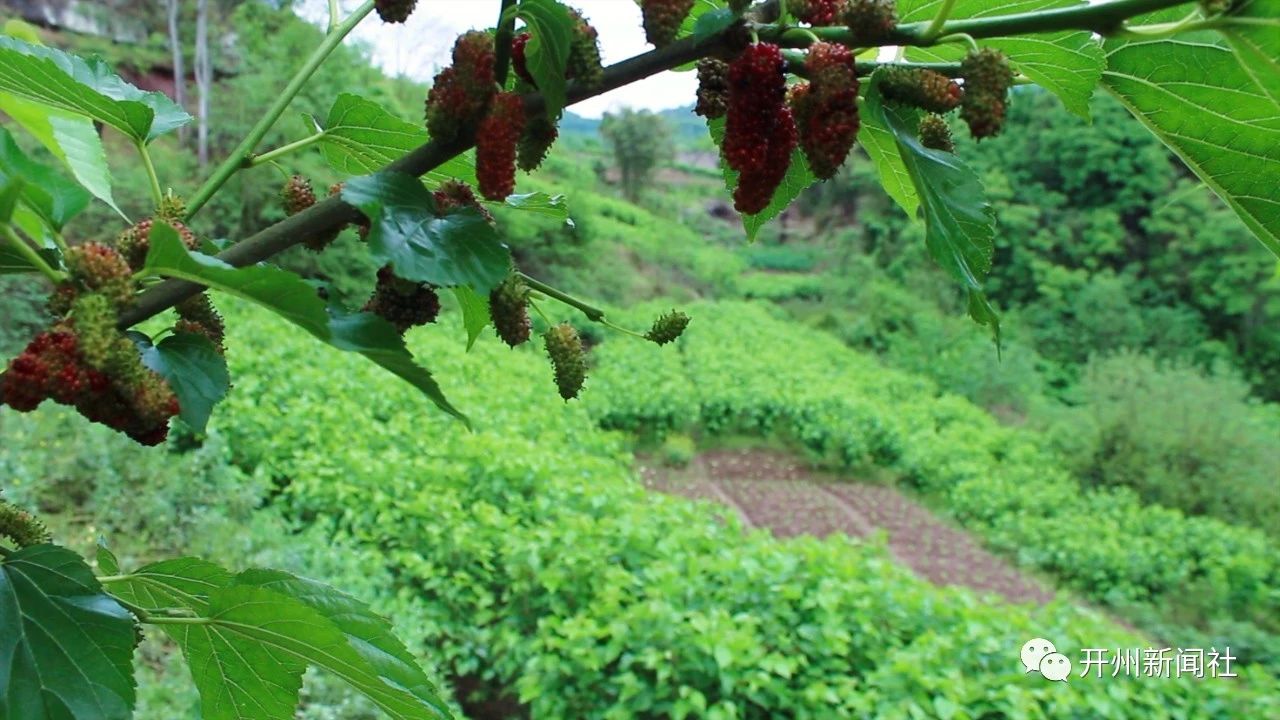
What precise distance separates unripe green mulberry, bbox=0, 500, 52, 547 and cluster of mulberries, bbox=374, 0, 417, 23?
1.02 ft

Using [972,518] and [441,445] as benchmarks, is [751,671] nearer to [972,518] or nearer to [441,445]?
[441,445]

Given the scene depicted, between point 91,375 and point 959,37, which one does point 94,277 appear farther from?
point 959,37

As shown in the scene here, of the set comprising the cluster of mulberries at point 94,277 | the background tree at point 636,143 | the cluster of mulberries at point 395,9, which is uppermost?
the cluster of mulberries at point 395,9

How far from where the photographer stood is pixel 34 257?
14.0 inches

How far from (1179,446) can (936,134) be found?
893 centimetres

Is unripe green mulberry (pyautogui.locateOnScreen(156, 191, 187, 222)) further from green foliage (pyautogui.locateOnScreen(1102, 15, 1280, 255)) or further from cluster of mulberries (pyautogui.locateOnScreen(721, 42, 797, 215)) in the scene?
green foliage (pyautogui.locateOnScreen(1102, 15, 1280, 255))

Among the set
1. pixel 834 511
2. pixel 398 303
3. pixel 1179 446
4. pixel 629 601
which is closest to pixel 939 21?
pixel 398 303

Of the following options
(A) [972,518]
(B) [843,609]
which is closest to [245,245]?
(B) [843,609]

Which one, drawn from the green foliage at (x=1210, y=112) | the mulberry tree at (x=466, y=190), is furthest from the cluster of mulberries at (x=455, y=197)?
the green foliage at (x=1210, y=112)

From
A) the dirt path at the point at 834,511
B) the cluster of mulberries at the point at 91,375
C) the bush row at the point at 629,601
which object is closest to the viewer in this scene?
the cluster of mulberries at the point at 91,375

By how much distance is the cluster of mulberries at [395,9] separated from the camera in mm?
398

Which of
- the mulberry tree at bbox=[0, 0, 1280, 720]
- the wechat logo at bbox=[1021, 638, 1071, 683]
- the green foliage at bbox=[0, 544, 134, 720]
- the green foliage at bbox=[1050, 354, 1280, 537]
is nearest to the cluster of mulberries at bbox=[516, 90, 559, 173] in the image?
the mulberry tree at bbox=[0, 0, 1280, 720]

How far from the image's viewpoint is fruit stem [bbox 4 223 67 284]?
0.34 meters

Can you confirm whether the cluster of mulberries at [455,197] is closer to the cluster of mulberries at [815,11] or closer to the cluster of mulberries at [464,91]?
the cluster of mulberries at [464,91]
